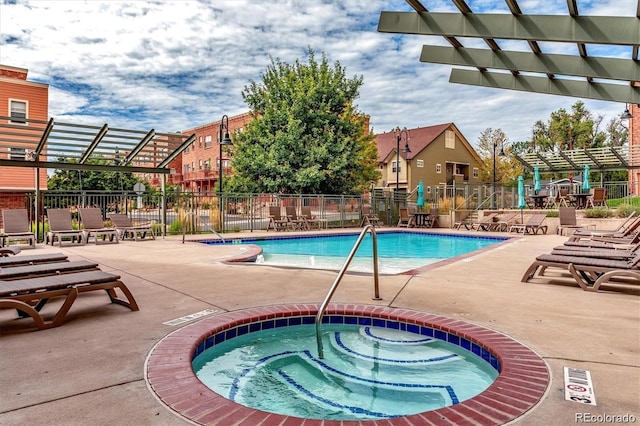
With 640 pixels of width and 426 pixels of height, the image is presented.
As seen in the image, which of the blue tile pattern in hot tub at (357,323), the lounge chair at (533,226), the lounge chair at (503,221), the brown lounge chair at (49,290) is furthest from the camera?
the lounge chair at (503,221)

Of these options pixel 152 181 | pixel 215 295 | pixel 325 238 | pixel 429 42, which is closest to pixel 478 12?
pixel 429 42

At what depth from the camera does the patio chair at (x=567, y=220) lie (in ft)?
48.3

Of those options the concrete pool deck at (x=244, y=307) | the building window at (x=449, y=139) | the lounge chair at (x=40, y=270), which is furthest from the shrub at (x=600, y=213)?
the building window at (x=449, y=139)

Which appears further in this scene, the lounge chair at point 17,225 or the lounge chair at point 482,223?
the lounge chair at point 482,223

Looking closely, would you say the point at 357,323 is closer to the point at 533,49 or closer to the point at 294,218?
the point at 533,49

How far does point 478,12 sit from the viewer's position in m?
5.25

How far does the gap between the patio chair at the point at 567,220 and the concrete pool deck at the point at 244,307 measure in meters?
9.66

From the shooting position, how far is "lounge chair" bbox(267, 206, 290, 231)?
16.9 m

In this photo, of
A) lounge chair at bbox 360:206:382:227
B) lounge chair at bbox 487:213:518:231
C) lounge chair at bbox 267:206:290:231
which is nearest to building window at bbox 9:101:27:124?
lounge chair at bbox 267:206:290:231

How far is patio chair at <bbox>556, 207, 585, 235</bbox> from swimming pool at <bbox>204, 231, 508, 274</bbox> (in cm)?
240

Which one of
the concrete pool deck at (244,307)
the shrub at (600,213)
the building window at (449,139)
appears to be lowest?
the concrete pool deck at (244,307)

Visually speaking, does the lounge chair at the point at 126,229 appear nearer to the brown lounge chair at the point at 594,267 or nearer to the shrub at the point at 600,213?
the brown lounge chair at the point at 594,267

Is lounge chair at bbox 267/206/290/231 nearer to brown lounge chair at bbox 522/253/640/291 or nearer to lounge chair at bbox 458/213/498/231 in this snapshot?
lounge chair at bbox 458/213/498/231

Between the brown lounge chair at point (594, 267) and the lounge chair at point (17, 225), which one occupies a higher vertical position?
the lounge chair at point (17, 225)
